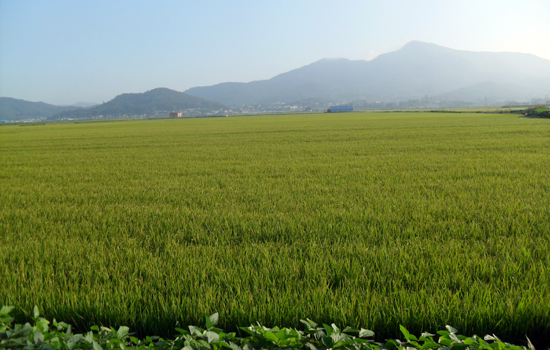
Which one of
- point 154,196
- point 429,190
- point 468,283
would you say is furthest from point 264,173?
point 468,283

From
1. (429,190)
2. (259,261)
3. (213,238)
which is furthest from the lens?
(429,190)

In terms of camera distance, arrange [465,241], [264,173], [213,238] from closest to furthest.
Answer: [465,241] → [213,238] → [264,173]

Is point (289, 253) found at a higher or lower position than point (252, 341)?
lower

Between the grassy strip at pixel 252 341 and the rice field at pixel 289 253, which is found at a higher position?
the grassy strip at pixel 252 341

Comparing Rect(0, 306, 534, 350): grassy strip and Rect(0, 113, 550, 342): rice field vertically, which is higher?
Rect(0, 306, 534, 350): grassy strip

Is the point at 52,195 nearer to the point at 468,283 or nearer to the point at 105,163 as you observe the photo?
the point at 105,163

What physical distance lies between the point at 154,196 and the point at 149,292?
478cm

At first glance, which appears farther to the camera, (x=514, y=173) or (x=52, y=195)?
(x=514, y=173)

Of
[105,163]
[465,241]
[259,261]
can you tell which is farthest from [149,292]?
[105,163]

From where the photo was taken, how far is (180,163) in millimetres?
13656

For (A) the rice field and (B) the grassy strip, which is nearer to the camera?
(B) the grassy strip

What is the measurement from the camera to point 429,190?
7781 millimetres

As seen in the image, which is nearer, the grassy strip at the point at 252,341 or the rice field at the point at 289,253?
the grassy strip at the point at 252,341

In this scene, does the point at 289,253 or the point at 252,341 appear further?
the point at 289,253
